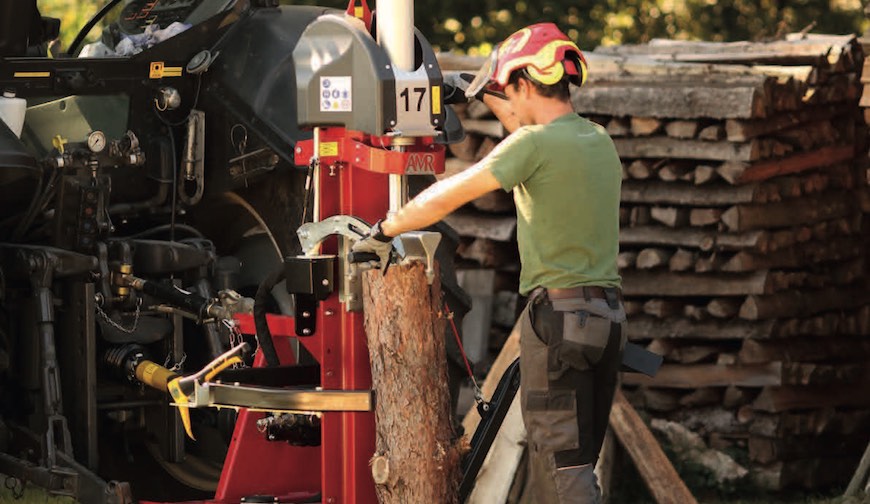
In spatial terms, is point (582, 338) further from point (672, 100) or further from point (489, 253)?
point (489, 253)

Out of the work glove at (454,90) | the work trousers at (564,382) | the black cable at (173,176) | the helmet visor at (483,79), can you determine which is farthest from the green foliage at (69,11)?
the work trousers at (564,382)

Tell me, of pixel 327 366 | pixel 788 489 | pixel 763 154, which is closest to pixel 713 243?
pixel 763 154

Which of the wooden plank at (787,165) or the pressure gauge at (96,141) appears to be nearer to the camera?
the pressure gauge at (96,141)

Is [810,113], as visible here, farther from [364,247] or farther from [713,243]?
[364,247]

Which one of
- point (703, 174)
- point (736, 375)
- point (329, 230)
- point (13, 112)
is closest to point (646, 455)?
point (736, 375)

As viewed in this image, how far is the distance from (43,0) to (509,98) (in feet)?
45.1

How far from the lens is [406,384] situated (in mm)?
6039

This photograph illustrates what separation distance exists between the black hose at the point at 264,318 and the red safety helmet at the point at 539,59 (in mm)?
943

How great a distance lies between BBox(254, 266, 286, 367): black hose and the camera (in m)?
6.32

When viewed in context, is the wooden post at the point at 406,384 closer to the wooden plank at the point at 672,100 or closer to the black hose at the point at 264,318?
the black hose at the point at 264,318

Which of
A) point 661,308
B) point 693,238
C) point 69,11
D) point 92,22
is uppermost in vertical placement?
point 69,11

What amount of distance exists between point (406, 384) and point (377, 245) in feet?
1.49

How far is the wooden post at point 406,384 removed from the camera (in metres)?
6.02

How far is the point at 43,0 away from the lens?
18938mm
